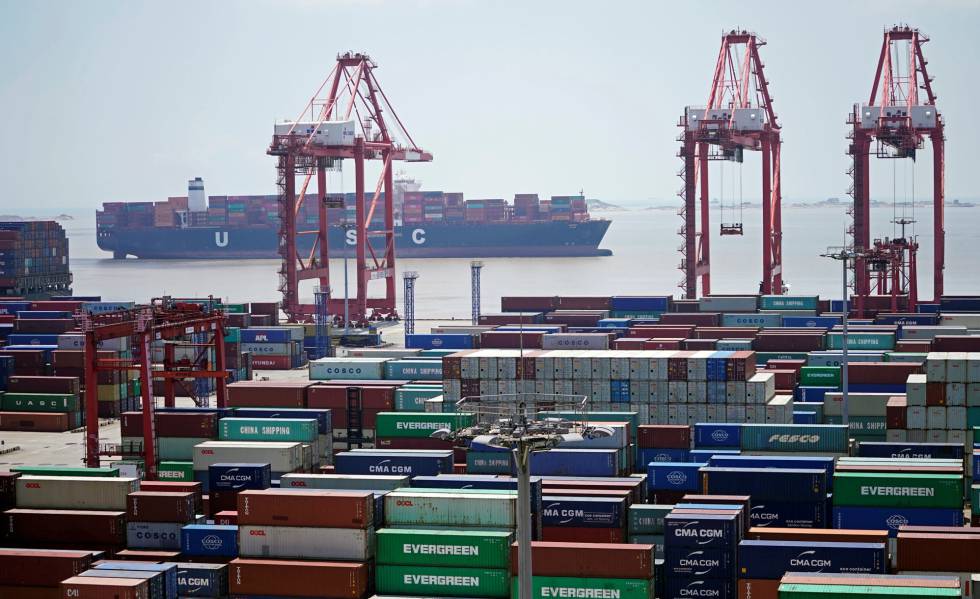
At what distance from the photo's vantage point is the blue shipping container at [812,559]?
986 inches

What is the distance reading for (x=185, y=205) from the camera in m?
192

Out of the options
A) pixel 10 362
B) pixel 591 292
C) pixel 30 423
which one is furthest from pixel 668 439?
pixel 591 292

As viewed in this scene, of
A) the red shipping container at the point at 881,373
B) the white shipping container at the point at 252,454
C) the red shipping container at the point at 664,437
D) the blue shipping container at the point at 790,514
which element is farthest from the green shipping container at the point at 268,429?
the red shipping container at the point at 881,373

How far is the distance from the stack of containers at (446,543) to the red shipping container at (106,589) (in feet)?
13.8

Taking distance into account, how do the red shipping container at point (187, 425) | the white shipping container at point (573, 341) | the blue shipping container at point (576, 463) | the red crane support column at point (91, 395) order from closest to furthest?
the blue shipping container at point (576, 463)
the red crane support column at point (91, 395)
the red shipping container at point (187, 425)
the white shipping container at point (573, 341)

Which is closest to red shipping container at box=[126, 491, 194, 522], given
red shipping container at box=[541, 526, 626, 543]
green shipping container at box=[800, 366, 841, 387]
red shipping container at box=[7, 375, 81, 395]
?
red shipping container at box=[541, 526, 626, 543]

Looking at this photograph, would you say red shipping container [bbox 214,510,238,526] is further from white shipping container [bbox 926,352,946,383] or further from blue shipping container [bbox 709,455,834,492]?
white shipping container [bbox 926,352,946,383]

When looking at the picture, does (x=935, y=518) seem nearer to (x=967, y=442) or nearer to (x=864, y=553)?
(x=864, y=553)

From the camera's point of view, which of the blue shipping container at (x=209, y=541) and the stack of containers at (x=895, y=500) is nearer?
the blue shipping container at (x=209, y=541)

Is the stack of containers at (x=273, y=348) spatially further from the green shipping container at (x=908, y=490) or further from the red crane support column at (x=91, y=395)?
the green shipping container at (x=908, y=490)

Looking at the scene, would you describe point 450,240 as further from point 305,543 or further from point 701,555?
point 701,555

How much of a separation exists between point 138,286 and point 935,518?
127 meters

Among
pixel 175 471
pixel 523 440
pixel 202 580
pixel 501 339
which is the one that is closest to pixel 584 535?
pixel 202 580

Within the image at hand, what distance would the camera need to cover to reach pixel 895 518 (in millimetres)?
29125
